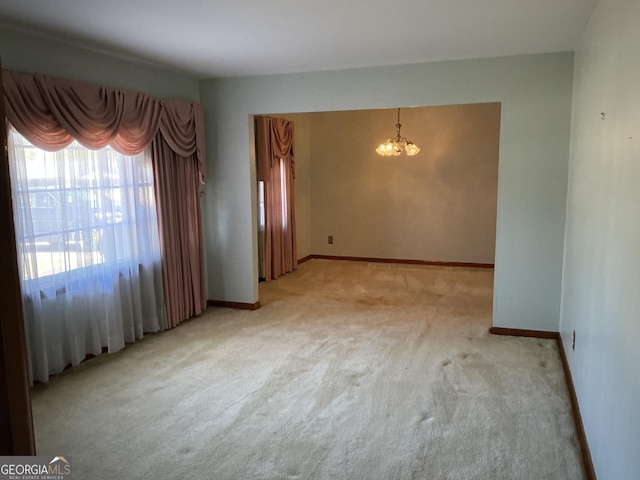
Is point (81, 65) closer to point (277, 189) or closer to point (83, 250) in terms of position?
point (83, 250)

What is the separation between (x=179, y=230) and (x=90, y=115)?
1444 millimetres

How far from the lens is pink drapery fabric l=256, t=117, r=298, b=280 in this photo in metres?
6.12

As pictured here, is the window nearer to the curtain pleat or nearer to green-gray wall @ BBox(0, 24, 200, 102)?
the curtain pleat

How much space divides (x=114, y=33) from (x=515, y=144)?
3256 mm

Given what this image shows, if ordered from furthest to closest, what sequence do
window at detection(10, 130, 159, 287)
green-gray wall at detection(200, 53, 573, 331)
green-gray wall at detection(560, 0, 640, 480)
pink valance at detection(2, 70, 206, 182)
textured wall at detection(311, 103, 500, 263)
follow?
textured wall at detection(311, 103, 500, 263), green-gray wall at detection(200, 53, 573, 331), window at detection(10, 130, 159, 287), pink valance at detection(2, 70, 206, 182), green-gray wall at detection(560, 0, 640, 480)

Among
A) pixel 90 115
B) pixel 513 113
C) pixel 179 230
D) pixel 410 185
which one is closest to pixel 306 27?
pixel 90 115

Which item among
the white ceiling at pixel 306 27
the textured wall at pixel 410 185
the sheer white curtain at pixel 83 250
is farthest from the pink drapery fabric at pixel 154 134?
Result: the textured wall at pixel 410 185

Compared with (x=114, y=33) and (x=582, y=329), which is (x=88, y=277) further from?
(x=582, y=329)

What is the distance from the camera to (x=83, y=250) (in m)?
3.68

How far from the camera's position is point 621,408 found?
5.94 ft

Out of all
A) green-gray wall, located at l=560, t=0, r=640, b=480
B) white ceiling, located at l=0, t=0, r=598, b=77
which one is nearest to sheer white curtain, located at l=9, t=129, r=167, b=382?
white ceiling, located at l=0, t=0, r=598, b=77

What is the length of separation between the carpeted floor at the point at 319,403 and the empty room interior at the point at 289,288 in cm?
2

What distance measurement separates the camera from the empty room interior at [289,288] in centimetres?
239

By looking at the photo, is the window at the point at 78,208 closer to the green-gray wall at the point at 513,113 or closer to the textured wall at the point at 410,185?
the green-gray wall at the point at 513,113
